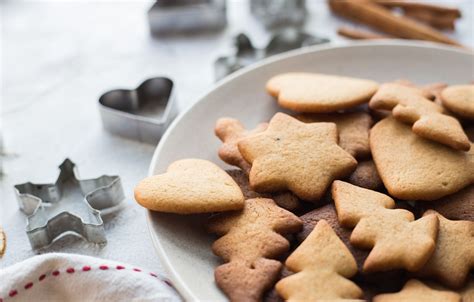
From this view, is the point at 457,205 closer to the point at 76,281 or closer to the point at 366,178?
the point at 366,178

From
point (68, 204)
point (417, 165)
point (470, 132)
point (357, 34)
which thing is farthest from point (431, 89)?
point (68, 204)

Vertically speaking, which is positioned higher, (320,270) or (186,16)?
(186,16)

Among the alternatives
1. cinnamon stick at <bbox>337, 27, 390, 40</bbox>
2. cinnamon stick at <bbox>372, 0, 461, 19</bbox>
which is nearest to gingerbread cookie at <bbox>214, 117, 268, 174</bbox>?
cinnamon stick at <bbox>337, 27, 390, 40</bbox>

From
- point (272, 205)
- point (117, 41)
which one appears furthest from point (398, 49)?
point (117, 41)

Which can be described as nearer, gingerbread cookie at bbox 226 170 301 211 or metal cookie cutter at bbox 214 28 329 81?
gingerbread cookie at bbox 226 170 301 211

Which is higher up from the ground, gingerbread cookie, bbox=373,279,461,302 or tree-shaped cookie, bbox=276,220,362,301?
tree-shaped cookie, bbox=276,220,362,301

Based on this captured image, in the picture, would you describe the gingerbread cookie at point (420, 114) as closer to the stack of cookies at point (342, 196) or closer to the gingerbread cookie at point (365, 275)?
the stack of cookies at point (342, 196)

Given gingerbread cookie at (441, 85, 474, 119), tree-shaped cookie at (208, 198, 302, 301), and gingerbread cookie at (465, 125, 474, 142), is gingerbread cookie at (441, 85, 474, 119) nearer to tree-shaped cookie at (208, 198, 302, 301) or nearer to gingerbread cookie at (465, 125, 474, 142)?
gingerbread cookie at (465, 125, 474, 142)
